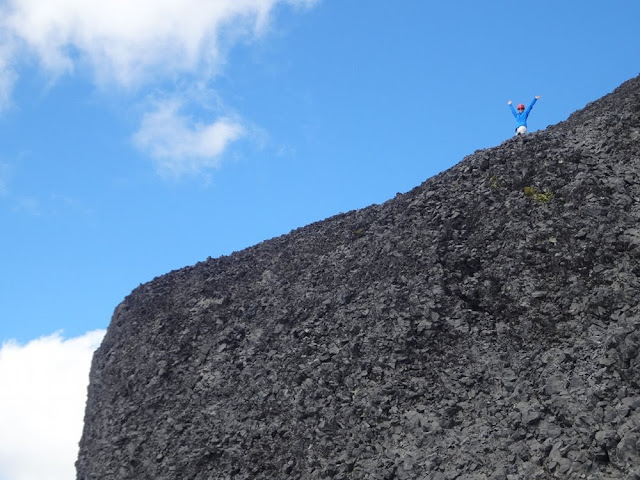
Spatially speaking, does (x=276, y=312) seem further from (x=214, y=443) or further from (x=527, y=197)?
(x=527, y=197)

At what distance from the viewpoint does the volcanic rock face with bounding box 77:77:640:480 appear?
17094 millimetres

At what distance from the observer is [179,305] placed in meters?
29.7

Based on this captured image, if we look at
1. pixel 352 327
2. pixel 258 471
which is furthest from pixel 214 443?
pixel 352 327

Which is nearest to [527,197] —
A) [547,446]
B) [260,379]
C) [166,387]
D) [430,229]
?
[430,229]

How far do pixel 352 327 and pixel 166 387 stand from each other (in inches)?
307

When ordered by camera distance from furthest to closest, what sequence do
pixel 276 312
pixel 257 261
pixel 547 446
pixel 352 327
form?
1. pixel 257 261
2. pixel 276 312
3. pixel 352 327
4. pixel 547 446

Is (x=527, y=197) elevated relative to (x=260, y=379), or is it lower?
elevated

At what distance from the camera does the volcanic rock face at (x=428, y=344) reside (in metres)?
17.1

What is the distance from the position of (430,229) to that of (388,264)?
1806 mm

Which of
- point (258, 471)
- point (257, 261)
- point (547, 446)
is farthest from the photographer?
point (257, 261)

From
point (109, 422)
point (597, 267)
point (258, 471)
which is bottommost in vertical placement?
point (258, 471)

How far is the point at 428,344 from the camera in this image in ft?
68.4

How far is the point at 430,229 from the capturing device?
2388cm

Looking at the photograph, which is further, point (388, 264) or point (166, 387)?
point (166, 387)
